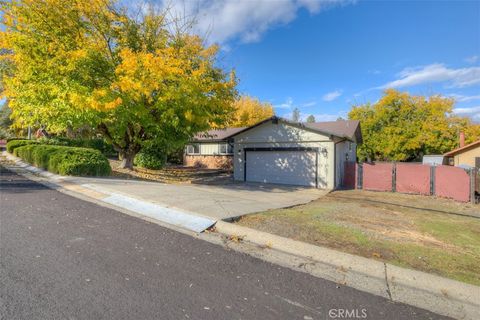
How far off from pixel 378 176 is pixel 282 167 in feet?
16.3

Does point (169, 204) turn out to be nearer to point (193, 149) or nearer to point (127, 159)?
point (127, 159)

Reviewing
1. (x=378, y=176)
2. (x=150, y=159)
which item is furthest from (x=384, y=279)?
(x=150, y=159)

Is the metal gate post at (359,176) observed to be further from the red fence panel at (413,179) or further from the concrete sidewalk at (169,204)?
the concrete sidewalk at (169,204)

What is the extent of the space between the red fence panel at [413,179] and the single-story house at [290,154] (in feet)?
9.74

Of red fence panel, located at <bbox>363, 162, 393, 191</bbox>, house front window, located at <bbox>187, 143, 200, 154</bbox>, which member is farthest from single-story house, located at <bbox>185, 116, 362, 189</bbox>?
house front window, located at <bbox>187, 143, 200, 154</bbox>

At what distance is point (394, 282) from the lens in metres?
4.03

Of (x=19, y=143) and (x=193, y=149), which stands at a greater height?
(x=19, y=143)

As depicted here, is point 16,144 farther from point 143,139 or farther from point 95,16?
point 95,16

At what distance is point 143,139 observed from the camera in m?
16.8

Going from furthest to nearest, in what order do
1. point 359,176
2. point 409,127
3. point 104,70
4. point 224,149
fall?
point 409,127
point 224,149
point 359,176
point 104,70

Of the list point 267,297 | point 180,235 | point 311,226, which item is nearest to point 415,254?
point 311,226

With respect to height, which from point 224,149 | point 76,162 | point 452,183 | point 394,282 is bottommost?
point 394,282

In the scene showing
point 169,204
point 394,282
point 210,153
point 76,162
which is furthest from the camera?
point 210,153

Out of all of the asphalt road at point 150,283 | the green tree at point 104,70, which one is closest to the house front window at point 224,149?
the green tree at point 104,70
